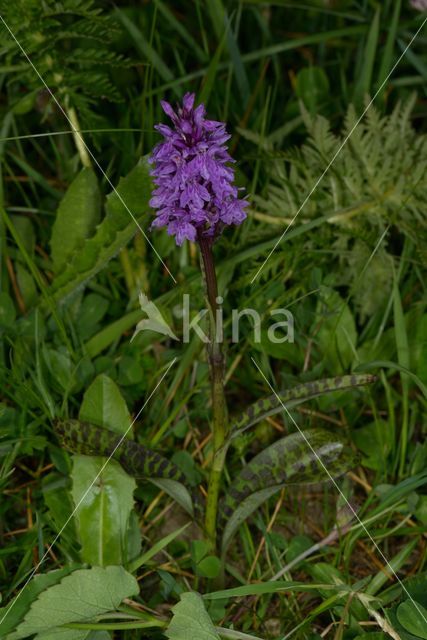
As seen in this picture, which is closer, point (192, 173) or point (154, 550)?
point (192, 173)

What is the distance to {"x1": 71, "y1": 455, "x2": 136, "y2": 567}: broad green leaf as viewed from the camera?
230 cm

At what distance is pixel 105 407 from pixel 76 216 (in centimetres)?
78

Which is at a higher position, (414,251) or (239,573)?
(414,251)

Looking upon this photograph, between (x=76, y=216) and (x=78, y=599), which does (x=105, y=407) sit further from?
(x=76, y=216)

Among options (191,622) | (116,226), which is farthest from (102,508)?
(116,226)

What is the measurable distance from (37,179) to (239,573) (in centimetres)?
164

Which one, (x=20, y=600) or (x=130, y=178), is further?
(x=130, y=178)

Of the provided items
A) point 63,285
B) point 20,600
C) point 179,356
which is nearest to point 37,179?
point 63,285

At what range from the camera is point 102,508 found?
2.31 m

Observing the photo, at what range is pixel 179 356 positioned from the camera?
2.82 m

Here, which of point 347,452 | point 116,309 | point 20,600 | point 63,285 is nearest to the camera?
point 20,600

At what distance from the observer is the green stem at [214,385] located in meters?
2.01

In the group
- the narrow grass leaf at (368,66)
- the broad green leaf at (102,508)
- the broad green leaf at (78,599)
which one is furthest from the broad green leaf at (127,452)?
the narrow grass leaf at (368,66)

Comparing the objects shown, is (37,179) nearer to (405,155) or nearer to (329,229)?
(329,229)
